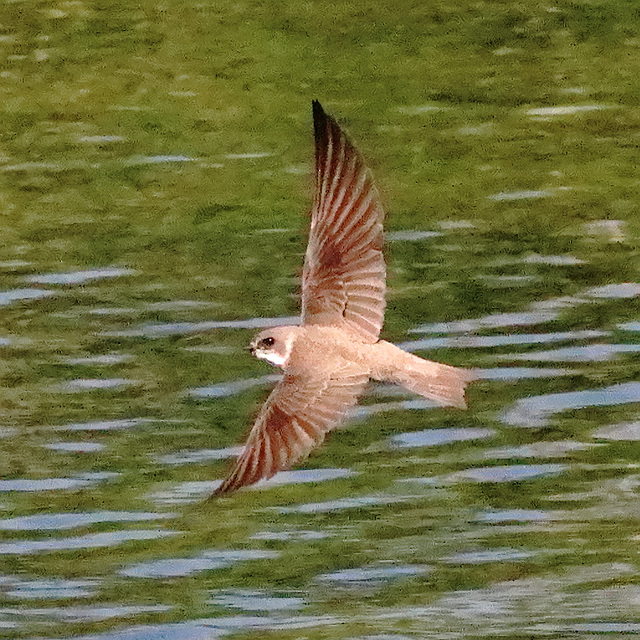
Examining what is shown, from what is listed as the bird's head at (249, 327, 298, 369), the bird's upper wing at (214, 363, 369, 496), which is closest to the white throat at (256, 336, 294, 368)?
the bird's head at (249, 327, 298, 369)

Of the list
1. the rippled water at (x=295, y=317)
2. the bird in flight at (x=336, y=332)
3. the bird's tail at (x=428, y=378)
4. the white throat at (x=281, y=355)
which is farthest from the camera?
the rippled water at (x=295, y=317)

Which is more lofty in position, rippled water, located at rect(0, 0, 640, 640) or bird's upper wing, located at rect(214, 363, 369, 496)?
bird's upper wing, located at rect(214, 363, 369, 496)

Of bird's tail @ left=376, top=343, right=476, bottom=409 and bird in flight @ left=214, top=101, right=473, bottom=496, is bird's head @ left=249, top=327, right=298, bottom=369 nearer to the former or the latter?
bird in flight @ left=214, top=101, right=473, bottom=496

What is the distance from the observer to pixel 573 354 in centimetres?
694

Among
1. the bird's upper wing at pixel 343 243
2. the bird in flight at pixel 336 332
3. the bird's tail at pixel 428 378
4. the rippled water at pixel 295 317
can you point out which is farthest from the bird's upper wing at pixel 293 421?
the rippled water at pixel 295 317

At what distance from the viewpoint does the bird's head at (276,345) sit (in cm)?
503

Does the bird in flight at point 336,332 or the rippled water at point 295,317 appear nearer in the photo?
the bird in flight at point 336,332

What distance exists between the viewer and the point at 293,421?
15.1ft

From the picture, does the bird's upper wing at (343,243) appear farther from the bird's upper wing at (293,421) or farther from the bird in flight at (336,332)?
the bird's upper wing at (293,421)

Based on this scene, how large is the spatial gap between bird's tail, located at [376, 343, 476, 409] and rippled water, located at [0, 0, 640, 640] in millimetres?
697

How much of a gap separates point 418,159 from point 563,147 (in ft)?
2.36

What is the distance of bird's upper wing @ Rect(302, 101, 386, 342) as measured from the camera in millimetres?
4957

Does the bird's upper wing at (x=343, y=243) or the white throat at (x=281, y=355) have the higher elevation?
the bird's upper wing at (x=343, y=243)

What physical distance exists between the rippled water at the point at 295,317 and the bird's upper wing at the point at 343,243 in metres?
0.79
